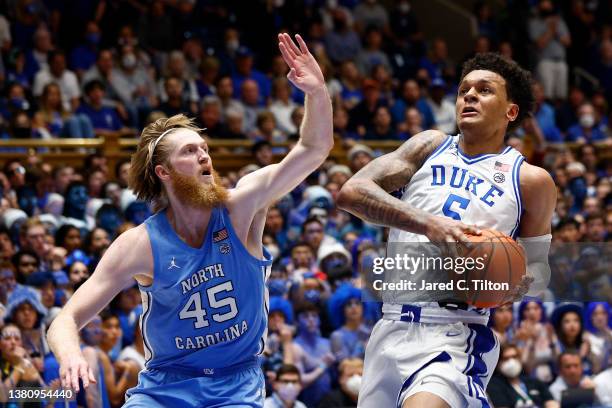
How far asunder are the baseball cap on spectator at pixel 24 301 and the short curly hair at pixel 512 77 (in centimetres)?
376

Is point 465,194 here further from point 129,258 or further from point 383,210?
point 129,258

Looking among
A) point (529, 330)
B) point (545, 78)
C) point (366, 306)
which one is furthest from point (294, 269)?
point (545, 78)

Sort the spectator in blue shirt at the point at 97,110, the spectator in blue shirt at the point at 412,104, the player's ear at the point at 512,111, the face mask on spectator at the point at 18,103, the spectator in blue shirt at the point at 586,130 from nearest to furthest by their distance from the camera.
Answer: the player's ear at the point at 512,111 → the face mask on spectator at the point at 18,103 → the spectator in blue shirt at the point at 97,110 → the spectator in blue shirt at the point at 412,104 → the spectator in blue shirt at the point at 586,130

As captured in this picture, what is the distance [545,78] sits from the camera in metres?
15.1

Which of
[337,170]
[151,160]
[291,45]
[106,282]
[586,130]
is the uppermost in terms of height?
[586,130]

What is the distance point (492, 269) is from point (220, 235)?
3.71 ft

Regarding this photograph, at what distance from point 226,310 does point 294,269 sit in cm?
450

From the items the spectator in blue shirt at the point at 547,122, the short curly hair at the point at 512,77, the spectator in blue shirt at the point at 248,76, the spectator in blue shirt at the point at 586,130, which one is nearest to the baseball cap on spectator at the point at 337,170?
the spectator in blue shirt at the point at 248,76

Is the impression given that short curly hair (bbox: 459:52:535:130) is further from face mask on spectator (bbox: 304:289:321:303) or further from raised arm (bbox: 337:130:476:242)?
face mask on spectator (bbox: 304:289:321:303)

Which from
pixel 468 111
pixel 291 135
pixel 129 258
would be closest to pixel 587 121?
pixel 291 135

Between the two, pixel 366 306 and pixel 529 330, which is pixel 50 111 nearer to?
pixel 366 306

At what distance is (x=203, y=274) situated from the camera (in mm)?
4707

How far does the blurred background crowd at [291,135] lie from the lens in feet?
26.7

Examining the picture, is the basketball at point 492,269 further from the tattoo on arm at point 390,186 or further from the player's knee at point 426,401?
the player's knee at point 426,401
